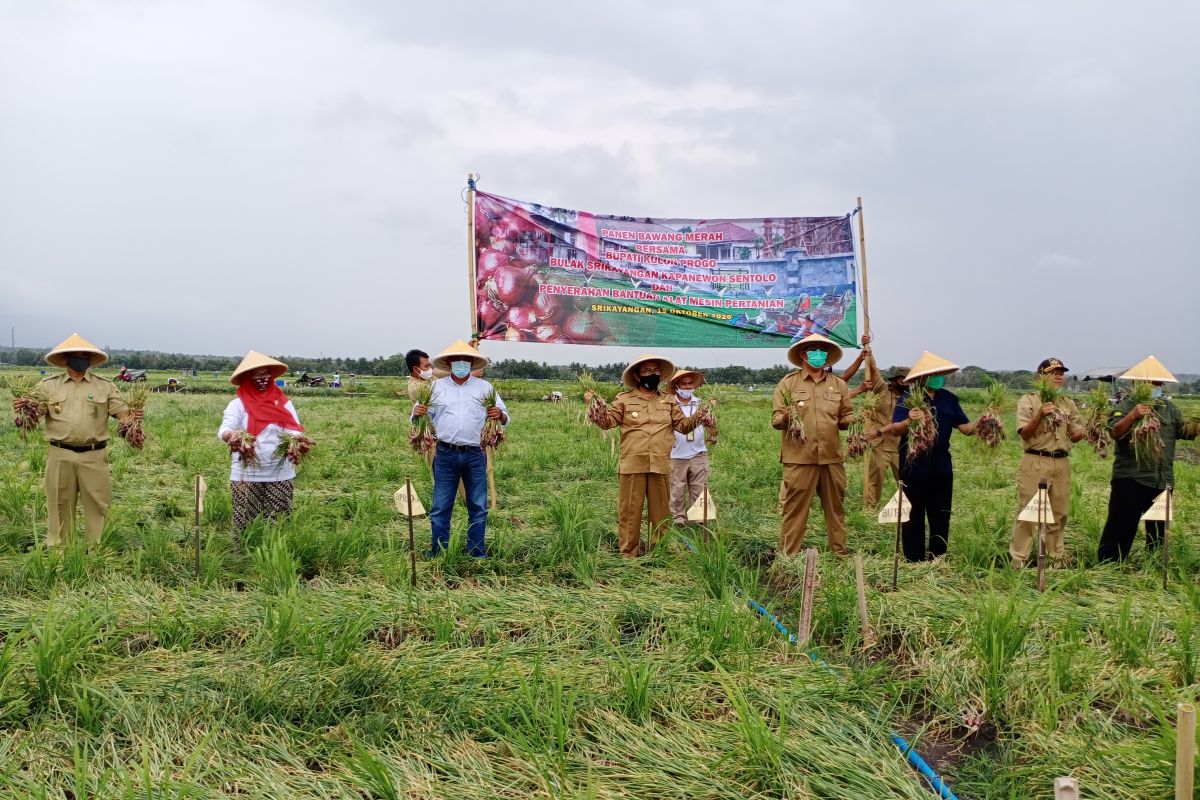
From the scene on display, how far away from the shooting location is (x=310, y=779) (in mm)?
2555

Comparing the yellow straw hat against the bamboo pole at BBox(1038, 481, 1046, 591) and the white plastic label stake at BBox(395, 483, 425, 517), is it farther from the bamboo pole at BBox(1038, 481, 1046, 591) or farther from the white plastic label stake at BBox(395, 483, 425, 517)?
the bamboo pole at BBox(1038, 481, 1046, 591)

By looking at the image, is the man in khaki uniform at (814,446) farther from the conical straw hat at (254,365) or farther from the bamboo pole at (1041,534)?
the conical straw hat at (254,365)

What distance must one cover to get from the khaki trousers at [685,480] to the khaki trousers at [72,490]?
4373mm

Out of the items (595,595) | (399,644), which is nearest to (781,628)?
(595,595)

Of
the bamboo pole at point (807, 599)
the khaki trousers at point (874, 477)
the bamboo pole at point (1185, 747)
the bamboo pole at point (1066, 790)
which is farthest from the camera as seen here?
the khaki trousers at point (874, 477)

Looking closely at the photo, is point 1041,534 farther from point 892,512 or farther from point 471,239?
point 471,239

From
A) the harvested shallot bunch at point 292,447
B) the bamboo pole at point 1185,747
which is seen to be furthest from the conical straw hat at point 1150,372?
the harvested shallot bunch at point 292,447

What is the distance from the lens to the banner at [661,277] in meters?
7.12

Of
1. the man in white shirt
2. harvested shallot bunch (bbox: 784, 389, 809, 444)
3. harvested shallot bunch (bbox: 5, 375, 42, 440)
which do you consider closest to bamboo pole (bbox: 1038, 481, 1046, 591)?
harvested shallot bunch (bbox: 784, 389, 809, 444)

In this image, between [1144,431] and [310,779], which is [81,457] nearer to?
[310,779]

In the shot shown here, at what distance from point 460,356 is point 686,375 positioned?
79.7 inches

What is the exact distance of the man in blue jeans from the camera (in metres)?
5.37

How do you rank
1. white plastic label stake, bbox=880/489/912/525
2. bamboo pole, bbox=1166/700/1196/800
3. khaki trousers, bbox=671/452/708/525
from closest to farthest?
bamboo pole, bbox=1166/700/1196/800, white plastic label stake, bbox=880/489/912/525, khaki trousers, bbox=671/452/708/525

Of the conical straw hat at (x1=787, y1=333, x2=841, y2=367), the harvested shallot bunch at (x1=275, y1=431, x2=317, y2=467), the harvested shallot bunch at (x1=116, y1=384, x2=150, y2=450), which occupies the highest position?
the conical straw hat at (x1=787, y1=333, x2=841, y2=367)
